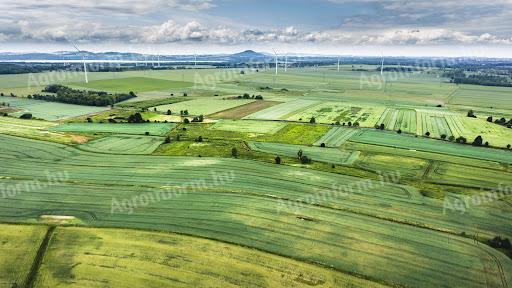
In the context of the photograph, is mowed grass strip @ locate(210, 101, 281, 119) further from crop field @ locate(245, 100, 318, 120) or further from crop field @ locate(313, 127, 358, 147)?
crop field @ locate(313, 127, 358, 147)

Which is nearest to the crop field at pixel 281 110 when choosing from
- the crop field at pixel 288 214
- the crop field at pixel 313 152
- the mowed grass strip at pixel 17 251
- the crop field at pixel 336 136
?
the crop field at pixel 336 136

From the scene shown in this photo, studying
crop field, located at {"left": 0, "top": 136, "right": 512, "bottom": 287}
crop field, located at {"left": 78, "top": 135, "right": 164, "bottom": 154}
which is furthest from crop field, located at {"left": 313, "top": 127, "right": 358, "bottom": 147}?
crop field, located at {"left": 78, "top": 135, "right": 164, "bottom": 154}

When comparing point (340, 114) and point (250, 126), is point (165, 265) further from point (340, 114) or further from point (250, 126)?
point (340, 114)

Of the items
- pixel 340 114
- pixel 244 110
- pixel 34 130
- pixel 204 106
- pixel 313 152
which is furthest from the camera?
pixel 204 106

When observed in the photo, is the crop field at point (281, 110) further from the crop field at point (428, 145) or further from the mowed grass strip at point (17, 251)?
the mowed grass strip at point (17, 251)

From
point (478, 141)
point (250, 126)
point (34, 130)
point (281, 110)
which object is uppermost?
point (34, 130)

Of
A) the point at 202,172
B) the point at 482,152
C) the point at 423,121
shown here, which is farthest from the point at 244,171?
the point at 423,121

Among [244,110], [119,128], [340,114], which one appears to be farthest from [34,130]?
[340,114]

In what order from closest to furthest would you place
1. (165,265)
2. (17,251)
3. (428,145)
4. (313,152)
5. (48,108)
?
(165,265) < (17,251) < (313,152) < (428,145) < (48,108)
